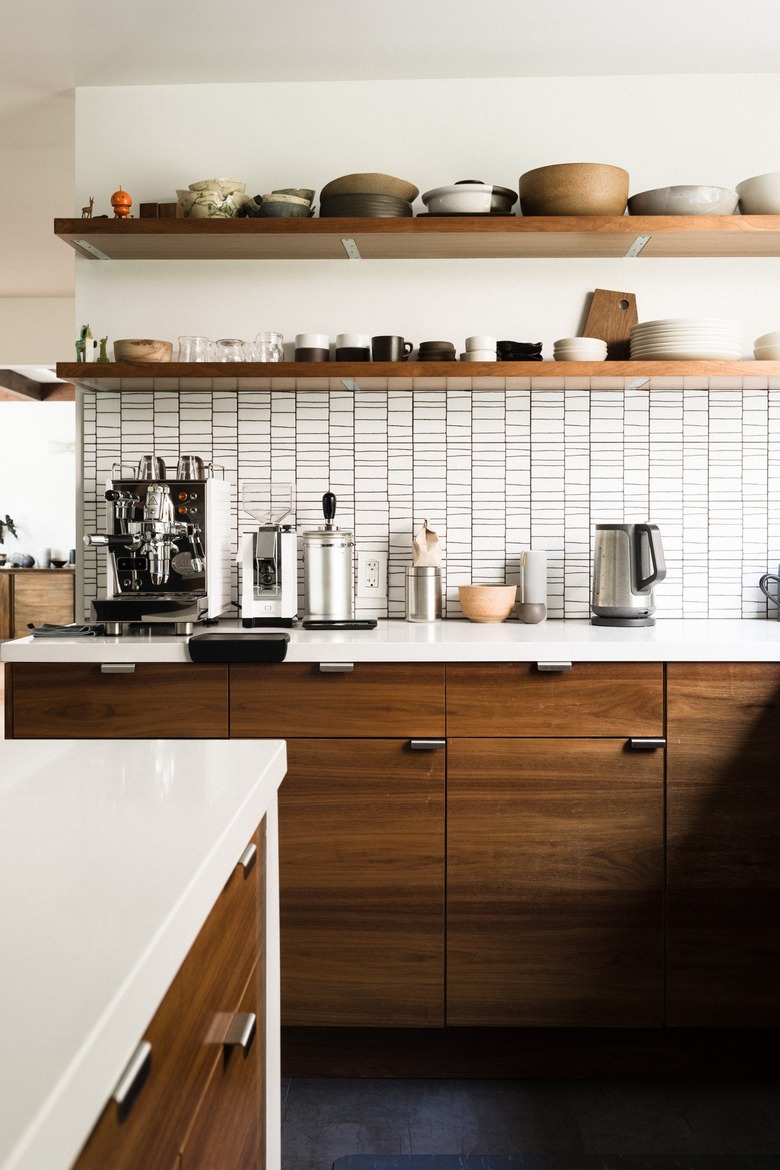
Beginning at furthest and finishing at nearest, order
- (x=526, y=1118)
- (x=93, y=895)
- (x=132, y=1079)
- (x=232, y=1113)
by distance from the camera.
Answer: (x=526, y=1118) → (x=232, y=1113) → (x=93, y=895) → (x=132, y=1079)

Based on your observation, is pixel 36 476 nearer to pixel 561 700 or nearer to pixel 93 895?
pixel 561 700

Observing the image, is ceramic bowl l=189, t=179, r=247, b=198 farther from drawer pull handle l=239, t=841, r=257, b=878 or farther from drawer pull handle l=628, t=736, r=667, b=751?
drawer pull handle l=239, t=841, r=257, b=878

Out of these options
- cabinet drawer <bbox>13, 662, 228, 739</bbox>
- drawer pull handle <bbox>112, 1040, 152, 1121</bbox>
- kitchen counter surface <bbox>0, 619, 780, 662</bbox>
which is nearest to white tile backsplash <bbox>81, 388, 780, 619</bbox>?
kitchen counter surface <bbox>0, 619, 780, 662</bbox>

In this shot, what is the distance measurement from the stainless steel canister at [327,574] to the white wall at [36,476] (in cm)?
684

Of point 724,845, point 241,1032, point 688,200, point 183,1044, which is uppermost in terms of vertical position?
point 688,200

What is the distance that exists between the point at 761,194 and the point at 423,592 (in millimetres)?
1459

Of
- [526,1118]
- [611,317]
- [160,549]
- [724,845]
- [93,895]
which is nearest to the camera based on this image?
[93,895]

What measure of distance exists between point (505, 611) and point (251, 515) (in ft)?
2.77

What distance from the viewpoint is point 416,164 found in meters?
2.89

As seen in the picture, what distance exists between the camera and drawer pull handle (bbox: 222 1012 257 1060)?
975 mm

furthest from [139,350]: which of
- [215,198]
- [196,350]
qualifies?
[215,198]

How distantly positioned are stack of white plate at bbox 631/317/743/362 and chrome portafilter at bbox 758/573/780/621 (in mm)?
662

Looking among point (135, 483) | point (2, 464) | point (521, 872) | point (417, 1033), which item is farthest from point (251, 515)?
point (2, 464)

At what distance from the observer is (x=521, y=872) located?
2207 mm
